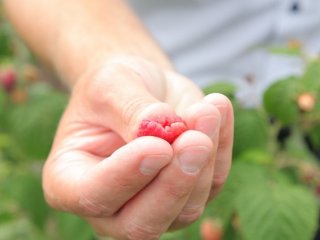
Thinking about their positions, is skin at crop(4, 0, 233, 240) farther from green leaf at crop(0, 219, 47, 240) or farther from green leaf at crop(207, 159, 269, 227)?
green leaf at crop(0, 219, 47, 240)

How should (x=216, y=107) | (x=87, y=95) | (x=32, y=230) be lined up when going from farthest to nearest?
(x=32, y=230) < (x=87, y=95) < (x=216, y=107)

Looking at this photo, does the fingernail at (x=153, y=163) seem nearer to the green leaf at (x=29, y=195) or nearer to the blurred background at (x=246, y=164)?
the blurred background at (x=246, y=164)

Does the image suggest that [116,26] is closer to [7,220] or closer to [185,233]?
[185,233]

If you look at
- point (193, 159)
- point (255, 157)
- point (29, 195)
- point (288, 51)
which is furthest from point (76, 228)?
point (193, 159)

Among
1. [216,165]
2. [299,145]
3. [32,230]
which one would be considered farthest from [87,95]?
[32,230]

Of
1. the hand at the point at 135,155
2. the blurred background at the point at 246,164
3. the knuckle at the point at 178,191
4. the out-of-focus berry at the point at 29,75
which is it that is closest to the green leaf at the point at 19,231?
the blurred background at the point at 246,164

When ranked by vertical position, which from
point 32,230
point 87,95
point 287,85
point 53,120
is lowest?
point 32,230

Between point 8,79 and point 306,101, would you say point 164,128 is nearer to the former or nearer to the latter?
point 306,101
